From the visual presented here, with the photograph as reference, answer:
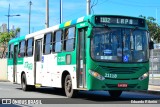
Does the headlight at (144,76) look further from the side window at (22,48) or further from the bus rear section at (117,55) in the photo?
the side window at (22,48)

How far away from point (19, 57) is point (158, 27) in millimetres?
58157

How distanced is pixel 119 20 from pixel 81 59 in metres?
2.10

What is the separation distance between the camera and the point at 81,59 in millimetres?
15828

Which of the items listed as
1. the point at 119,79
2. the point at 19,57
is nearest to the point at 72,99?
the point at 119,79

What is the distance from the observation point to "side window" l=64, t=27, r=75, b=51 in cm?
1656

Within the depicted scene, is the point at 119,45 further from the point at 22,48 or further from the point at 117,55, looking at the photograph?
the point at 22,48

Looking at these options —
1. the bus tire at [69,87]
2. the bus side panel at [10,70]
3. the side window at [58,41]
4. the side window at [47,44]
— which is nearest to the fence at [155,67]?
the bus side panel at [10,70]

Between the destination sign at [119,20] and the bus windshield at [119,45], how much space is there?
268mm

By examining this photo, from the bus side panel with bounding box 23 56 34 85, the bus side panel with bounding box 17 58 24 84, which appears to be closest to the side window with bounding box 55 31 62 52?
the bus side panel with bounding box 23 56 34 85

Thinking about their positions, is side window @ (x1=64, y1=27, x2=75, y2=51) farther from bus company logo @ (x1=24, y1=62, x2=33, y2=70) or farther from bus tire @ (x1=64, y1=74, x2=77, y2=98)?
bus company logo @ (x1=24, y1=62, x2=33, y2=70)

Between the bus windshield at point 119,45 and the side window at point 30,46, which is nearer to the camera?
the bus windshield at point 119,45

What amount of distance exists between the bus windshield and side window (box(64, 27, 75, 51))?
162 cm

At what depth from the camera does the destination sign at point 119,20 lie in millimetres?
15328

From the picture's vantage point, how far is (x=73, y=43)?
1645 cm
